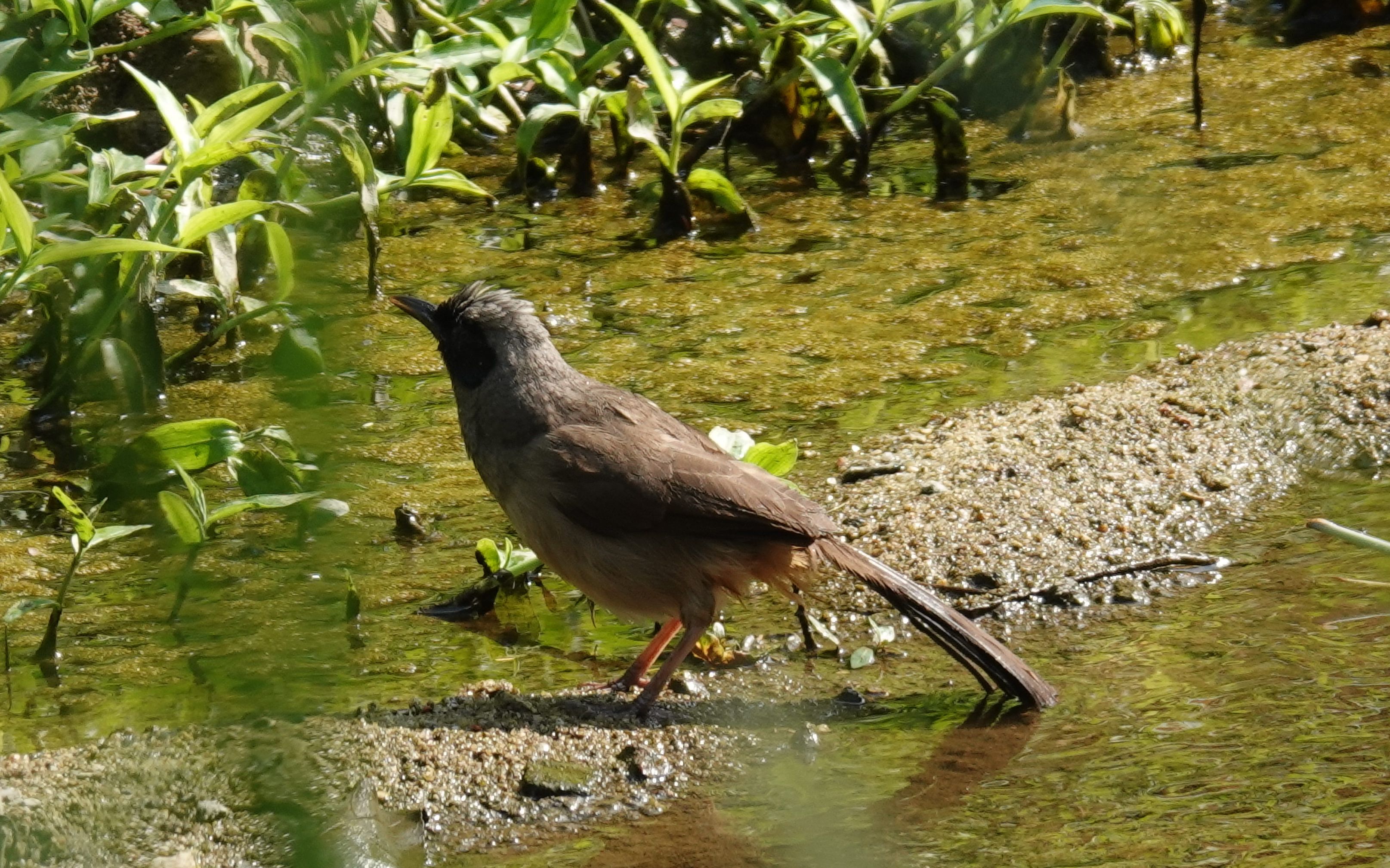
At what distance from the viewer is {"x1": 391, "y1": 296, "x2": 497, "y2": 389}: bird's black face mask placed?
14.1 ft

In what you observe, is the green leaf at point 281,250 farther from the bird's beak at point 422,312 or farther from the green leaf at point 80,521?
the green leaf at point 80,521

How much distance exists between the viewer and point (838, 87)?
6.33m

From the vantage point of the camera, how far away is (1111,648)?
3756mm

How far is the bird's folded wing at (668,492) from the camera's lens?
3727 millimetres

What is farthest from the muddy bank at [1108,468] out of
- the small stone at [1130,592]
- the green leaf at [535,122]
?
the green leaf at [535,122]

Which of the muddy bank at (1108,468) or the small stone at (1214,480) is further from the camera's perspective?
the small stone at (1214,480)

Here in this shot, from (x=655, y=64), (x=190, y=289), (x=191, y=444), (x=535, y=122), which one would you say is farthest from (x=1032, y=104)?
(x=191, y=444)

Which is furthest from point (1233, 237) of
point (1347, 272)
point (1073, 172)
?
point (1073, 172)

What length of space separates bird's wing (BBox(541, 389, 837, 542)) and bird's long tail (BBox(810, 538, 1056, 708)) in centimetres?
9

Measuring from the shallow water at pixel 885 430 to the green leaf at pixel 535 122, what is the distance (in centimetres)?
43

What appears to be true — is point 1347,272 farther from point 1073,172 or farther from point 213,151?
point 213,151

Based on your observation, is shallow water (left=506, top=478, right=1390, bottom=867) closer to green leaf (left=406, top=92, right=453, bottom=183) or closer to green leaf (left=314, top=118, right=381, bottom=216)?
green leaf (left=314, top=118, right=381, bottom=216)

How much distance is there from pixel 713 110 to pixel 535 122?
73 centimetres

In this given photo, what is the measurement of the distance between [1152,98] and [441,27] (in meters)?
3.48
